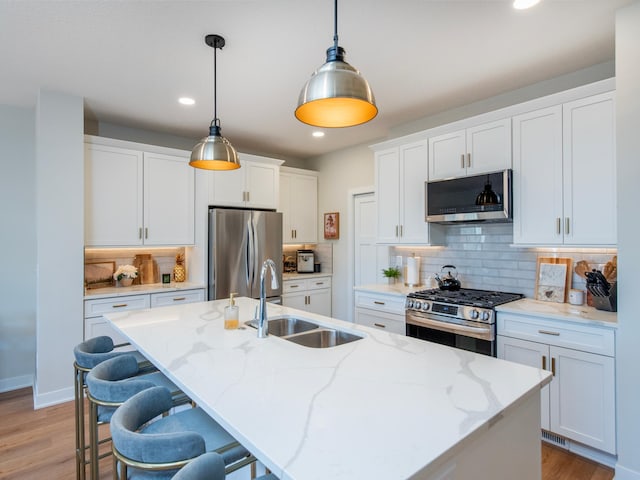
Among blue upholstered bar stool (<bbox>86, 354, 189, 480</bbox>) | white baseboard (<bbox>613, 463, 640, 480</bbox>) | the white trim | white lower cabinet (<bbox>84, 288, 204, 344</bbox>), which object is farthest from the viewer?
the white trim

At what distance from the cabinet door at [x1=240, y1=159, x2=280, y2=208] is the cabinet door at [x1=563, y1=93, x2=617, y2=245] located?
3232mm

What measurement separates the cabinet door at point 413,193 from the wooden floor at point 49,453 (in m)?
1.96

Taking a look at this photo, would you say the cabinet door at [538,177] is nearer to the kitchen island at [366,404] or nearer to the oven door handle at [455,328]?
the oven door handle at [455,328]

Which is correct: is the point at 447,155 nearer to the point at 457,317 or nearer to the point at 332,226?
the point at 457,317

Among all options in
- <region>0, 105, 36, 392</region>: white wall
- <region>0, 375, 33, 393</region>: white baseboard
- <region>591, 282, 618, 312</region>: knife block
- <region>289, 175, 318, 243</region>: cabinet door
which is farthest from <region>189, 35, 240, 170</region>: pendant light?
<region>0, 375, 33, 393</region>: white baseboard

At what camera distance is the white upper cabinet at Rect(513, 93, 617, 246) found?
2441 millimetres

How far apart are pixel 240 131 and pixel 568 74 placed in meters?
3.29

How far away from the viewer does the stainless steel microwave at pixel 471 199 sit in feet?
9.63

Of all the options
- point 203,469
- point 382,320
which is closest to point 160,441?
→ point 203,469

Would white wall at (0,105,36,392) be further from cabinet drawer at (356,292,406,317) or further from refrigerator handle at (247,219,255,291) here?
cabinet drawer at (356,292,406,317)

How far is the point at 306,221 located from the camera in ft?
17.9

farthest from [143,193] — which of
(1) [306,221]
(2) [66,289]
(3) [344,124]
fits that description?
(3) [344,124]

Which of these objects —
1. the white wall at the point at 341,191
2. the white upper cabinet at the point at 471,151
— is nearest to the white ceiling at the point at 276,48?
the white upper cabinet at the point at 471,151

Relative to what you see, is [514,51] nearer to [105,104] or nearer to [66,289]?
[105,104]
